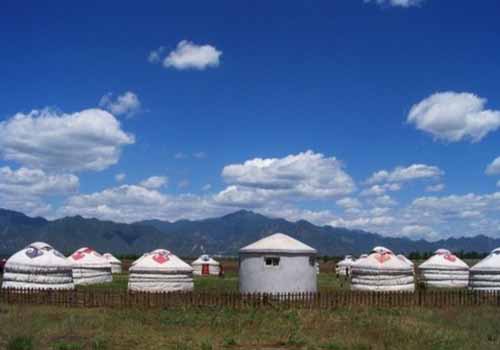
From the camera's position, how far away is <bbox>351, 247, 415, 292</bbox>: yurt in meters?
34.0

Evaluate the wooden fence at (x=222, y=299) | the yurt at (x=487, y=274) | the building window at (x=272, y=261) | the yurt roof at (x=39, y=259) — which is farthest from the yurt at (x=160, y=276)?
the yurt at (x=487, y=274)

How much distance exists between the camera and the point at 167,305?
2450 cm

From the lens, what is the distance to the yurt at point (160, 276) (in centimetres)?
3425

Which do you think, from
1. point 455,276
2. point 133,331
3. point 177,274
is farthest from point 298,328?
point 455,276

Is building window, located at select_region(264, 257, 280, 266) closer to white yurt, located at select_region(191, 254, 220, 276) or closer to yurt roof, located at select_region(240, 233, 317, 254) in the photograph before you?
yurt roof, located at select_region(240, 233, 317, 254)

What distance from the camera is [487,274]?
3241cm

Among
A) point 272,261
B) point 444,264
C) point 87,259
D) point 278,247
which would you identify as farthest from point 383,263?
point 87,259

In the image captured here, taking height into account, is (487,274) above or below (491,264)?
below

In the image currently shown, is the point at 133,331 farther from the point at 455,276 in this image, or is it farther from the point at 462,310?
the point at 455,276

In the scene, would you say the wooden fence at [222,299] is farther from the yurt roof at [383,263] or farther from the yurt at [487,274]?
the yurt roof at [383,263]

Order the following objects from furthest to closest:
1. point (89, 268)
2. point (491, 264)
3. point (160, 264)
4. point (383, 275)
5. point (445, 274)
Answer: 1. point (445, 274)
2. point (89, 268)
3. point (160, 264)
4. point (383, 275)
5. point (491, 264)

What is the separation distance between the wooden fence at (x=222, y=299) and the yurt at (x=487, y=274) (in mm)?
6555

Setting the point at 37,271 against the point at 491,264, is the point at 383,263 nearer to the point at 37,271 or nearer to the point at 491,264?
the point at 491,264

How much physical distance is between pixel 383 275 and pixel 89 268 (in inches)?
764
